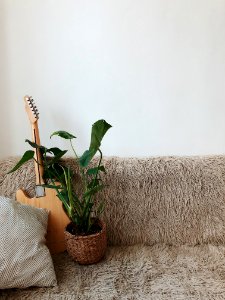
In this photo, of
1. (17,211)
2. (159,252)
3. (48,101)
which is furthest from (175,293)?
(48,101)

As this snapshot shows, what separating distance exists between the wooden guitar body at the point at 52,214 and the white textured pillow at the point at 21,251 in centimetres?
14

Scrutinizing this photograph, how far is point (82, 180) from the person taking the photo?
1493 mm

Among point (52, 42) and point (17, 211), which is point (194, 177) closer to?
point (17, 211)

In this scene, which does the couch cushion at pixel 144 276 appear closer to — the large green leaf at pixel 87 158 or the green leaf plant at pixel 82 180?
the green leaf plant at pixel 82 180

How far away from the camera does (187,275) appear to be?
1.27 metres

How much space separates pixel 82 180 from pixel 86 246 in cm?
33

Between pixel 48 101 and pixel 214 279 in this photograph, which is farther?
pixel 48 101

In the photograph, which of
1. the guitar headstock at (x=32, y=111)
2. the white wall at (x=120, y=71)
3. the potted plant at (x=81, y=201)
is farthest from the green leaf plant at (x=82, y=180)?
the white wall at (x=120, y=71)

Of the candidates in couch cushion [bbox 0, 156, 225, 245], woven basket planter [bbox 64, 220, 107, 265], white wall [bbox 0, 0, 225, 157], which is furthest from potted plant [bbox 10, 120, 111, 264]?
white wall [bbox 0, 0, 225, 157]

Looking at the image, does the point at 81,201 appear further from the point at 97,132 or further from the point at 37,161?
the point at 97,132

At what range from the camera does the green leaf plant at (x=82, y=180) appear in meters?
1.24

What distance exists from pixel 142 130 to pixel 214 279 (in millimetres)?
760

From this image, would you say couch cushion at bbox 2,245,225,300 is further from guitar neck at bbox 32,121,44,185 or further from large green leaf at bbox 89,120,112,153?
large green leaf at bbox 89,120,112,153

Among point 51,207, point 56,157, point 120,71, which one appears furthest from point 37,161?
point 120,71
